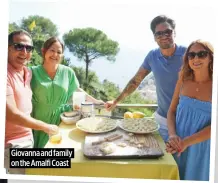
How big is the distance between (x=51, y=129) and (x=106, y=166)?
1.54 feet

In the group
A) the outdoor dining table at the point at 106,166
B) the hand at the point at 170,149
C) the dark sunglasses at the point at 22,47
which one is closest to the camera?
the outdoor dining table at the point at 106,166

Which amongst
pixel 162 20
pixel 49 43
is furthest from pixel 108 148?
pixel 162 20

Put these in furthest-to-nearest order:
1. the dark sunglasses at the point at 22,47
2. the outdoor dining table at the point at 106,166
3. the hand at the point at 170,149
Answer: the dark sunglasses at the point at 22,47, the hand at the point at 170,149, the outdoor dining table at the point at 106,166

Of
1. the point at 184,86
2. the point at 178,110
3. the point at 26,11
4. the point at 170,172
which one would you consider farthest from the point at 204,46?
the point at 26,11

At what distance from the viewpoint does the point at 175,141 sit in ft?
7.64

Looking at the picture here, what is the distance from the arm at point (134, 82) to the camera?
2363 millimetres

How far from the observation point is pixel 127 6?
7.67 feet

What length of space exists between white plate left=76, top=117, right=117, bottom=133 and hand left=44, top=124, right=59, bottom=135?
6.0 inches

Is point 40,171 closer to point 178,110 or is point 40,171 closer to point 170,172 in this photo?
point 170,172

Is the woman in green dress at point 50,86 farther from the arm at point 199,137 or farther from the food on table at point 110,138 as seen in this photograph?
the arm at point 199,137

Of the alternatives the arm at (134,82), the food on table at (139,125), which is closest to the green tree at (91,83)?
the arm at (134,82)

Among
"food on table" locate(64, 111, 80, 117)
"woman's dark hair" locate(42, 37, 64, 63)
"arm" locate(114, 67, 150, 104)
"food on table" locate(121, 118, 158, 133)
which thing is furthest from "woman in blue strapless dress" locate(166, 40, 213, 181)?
"woman's dark hair" locate(42, 37, 64, 63)

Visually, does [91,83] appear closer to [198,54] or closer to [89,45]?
[89,45]

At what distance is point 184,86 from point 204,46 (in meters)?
0.30
